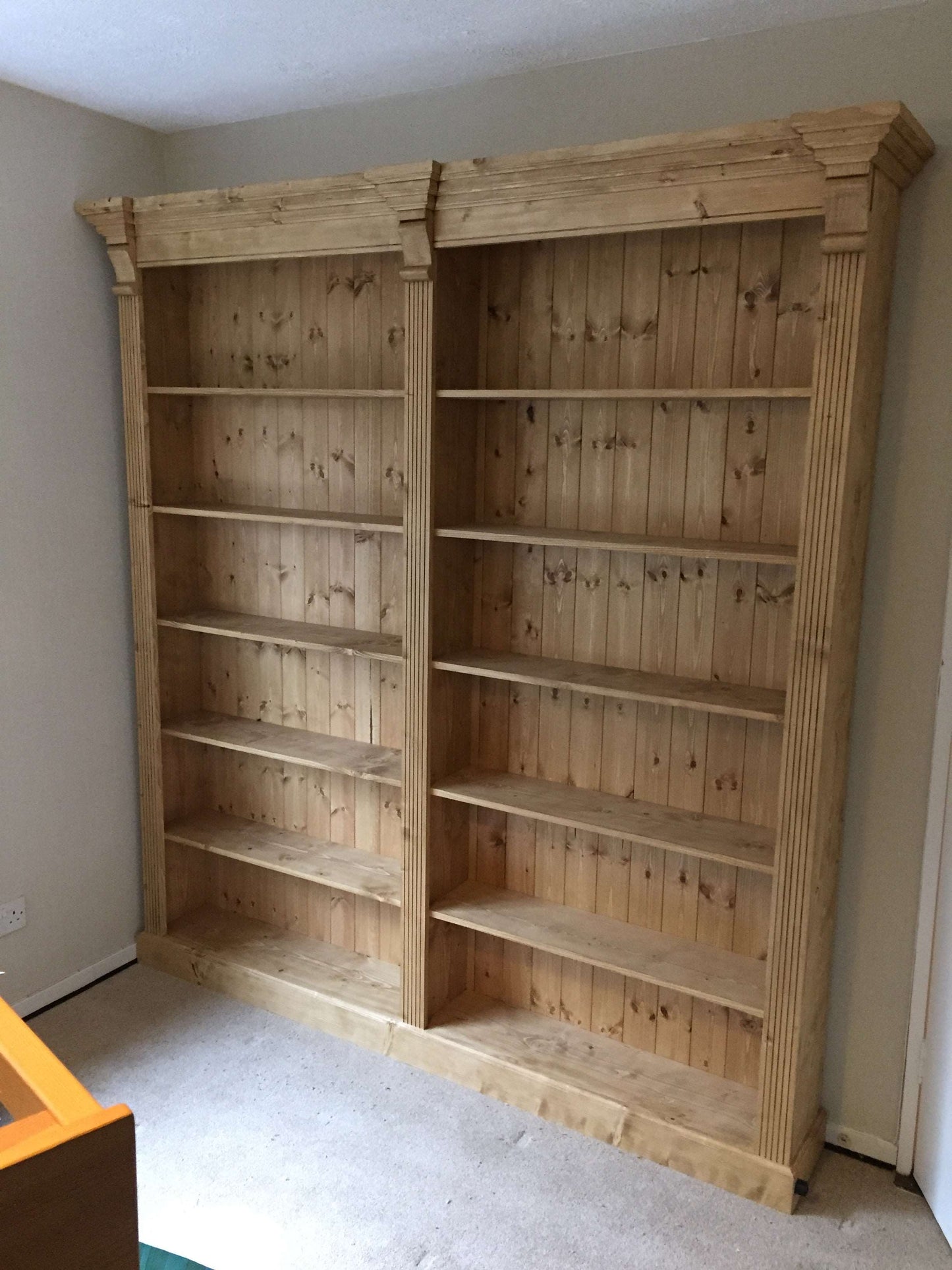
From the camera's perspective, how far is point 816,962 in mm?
2424

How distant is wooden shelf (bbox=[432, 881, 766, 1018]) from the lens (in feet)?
8.23

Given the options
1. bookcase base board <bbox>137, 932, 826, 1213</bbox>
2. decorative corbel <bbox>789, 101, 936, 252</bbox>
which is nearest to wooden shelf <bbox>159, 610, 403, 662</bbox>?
bookcase base board <bbox>137, 932, 826, 1213</bbox>

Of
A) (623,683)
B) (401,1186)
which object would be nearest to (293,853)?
(401,1186)

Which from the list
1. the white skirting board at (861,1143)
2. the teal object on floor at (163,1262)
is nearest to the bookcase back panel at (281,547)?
the white skirting board at (861,1143)

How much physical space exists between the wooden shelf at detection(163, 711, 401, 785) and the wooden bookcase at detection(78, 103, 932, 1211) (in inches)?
0.7

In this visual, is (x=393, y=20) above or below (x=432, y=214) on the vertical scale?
above

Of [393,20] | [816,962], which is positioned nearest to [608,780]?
[816,962]

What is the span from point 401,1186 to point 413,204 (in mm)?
2415

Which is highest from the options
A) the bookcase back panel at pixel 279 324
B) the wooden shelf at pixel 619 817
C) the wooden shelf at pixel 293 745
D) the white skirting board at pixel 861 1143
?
the bookcase back panel at pixel 279 324

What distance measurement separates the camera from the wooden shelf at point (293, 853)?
3037mm

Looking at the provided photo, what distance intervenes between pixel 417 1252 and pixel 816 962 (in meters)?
1.14

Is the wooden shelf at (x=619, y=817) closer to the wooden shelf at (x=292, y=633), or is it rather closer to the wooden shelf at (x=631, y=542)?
the wooden shelf at (x=292, y=633)

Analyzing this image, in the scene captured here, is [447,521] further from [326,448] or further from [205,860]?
[205,860]

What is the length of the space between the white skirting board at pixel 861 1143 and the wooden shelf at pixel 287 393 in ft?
7.32
